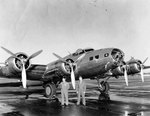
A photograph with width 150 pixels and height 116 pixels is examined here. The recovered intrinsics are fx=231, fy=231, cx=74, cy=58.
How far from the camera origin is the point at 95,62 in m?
16.4

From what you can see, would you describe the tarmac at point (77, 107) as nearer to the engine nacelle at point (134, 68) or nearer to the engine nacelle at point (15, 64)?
the engine nacelle at point (15, 64)

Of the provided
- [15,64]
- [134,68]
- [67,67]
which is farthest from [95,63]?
[134,68]

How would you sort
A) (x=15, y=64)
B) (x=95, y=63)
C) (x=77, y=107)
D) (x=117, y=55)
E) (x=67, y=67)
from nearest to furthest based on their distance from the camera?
(x=77, y=107)
(x=15, y=64)
(x=117, y=55)
(x=67, y=67)
(x=95, y=63)

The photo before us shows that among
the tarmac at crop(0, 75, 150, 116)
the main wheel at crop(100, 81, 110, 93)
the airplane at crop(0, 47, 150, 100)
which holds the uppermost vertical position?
the airplane at crop(0, 47, 150, 100)

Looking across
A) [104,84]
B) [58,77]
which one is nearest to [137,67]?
[104,84]

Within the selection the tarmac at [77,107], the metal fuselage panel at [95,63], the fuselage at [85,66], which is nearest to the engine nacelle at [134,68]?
the tarmac at [77,107]

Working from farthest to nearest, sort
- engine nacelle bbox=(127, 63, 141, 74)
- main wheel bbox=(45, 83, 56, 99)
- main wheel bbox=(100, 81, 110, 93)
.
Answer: engine nacelle bbox=(127, 63, 141, 74) < main wheel bbox=(100, 81, 110, 93) < main wheel bbox=(45, 83, 56, 99)

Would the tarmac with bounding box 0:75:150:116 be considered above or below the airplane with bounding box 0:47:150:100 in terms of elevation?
below

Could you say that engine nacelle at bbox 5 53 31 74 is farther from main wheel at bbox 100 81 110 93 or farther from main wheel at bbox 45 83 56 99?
main wheel at bbox 100 81 110 93

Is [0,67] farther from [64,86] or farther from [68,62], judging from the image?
[64,86]

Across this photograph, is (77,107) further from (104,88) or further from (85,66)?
(104,88)

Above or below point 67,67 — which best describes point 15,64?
above

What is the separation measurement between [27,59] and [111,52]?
5806mm

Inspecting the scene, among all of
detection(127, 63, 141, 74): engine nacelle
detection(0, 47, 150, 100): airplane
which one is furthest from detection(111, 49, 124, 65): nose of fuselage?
detection(127, 63, 141, 74): engine nacelle
